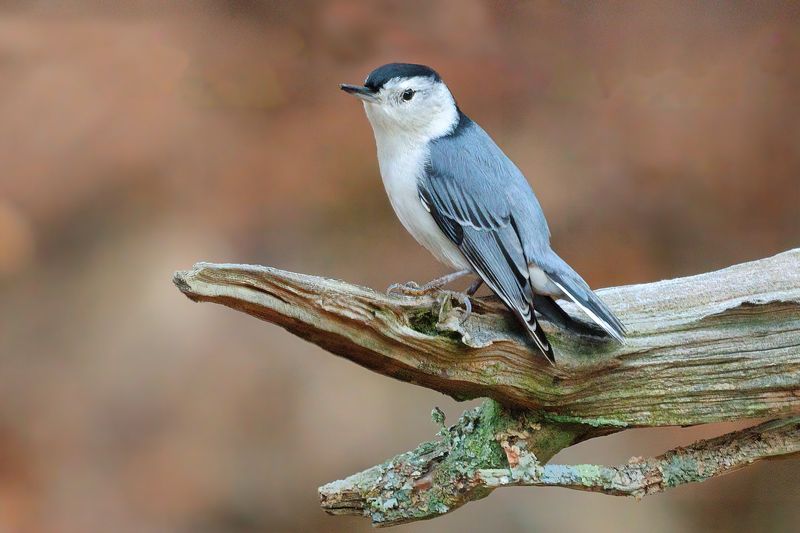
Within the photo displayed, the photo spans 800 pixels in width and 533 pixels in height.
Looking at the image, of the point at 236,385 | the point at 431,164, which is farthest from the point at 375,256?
the point at 431,164

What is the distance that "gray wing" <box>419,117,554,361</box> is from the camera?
1.69 metres

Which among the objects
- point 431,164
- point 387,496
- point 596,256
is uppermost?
point 596,256

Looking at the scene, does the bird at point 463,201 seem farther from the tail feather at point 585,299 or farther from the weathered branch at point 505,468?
the weathered branch at point 505,468

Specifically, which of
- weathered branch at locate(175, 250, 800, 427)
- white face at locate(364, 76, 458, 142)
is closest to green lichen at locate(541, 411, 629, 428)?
weathered branch at locate(175, 250, 800, 427)

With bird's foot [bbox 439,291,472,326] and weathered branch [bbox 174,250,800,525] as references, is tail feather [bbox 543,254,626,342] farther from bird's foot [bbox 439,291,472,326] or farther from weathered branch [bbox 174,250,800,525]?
bird's foot [bbox 439,291,472,326]

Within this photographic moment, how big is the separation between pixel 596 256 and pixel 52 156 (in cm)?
161

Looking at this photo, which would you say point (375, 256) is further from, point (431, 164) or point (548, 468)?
point (548, 468)

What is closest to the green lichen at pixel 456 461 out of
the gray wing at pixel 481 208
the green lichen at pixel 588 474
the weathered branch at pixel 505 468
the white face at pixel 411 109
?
the weathered branch at pixel 505 468

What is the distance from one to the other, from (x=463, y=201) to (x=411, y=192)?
0.11 metres

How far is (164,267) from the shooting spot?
2648 millimetres

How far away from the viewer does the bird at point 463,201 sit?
168 centimetres

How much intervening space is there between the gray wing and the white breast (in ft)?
0.07

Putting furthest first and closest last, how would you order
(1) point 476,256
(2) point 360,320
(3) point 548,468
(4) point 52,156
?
(4) point 52,156
(1) point 476,256
(3) point 548,468
(2) point 360,320

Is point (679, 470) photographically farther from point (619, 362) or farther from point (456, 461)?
point (456, 461)
